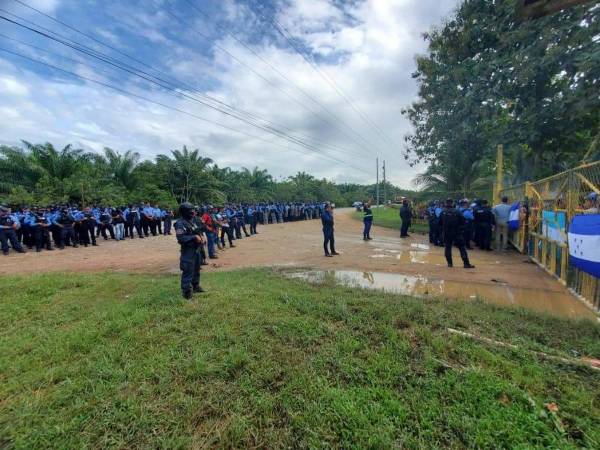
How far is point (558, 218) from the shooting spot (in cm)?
577

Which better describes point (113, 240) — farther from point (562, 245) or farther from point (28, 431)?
point (562, 245)

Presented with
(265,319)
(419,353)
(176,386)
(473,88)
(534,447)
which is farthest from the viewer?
(473,88)

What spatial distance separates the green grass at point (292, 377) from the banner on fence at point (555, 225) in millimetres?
2592

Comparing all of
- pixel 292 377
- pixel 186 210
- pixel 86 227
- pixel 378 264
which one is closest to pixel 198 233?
pixel 186 210

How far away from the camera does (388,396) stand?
96.3 inches

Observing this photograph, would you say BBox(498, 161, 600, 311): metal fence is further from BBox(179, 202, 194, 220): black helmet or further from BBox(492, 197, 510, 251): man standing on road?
BBox(179, 202, 194, 220): black helmet

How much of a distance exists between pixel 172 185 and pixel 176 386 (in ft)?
76.7

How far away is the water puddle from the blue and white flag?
74cm

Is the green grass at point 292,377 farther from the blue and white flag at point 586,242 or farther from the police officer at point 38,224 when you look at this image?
the police officer at point 38,224

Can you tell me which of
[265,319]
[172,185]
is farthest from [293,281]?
[172,185]

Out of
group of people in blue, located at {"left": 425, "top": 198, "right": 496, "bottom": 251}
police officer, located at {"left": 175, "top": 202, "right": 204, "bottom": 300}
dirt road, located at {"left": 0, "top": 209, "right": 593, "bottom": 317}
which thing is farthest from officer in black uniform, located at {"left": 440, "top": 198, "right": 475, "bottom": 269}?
police officer, located at {"left": 175, "top": 202, "right": 204, "bottom": 300}

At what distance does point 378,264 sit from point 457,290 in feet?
8.34

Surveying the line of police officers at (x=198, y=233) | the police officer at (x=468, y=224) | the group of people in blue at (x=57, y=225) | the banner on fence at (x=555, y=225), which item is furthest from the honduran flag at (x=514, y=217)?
the group of people in blue at (x=57, y=225)

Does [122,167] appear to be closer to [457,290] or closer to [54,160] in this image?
[54,160]
